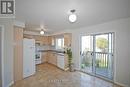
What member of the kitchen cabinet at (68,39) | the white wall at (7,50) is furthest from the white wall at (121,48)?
the white wall at (7,50)

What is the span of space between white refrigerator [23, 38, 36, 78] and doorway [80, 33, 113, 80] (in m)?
2.53

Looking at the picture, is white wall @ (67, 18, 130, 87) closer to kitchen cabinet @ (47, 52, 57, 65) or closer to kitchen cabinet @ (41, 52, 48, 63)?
kitchen cabinet @ (47, 52, 57, 65)

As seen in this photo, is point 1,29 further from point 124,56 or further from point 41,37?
point 41,37

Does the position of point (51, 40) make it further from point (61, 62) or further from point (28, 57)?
point (28, 57)

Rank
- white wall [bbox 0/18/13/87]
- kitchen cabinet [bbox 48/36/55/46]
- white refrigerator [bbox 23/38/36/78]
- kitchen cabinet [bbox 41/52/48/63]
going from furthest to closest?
1. kitchen cabinet [bbox 41/52/48/63]
2. kitchen cabinet [bbox 48/36/55/46]
3. white refrigerator [bbox 23/38/36/78]
4. white wall [bbox 0/18/13/87]

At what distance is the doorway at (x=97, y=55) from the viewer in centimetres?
458

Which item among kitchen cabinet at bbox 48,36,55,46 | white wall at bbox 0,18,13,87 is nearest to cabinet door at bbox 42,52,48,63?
kitchen cabinet at bbox 48,36,55,46

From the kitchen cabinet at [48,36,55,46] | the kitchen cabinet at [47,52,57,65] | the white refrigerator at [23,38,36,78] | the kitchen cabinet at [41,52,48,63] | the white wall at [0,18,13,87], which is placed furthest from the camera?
the kitchen cabinet at [41,52,48,63]

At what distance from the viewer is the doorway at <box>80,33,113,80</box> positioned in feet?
15.0

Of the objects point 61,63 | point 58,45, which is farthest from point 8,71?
point 58,45

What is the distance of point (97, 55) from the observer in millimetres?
5199

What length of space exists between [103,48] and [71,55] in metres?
1.92

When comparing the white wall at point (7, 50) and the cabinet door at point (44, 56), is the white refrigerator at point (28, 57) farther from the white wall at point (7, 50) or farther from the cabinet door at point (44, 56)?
the cabinet door at point (44, 56)

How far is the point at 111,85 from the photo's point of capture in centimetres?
405
